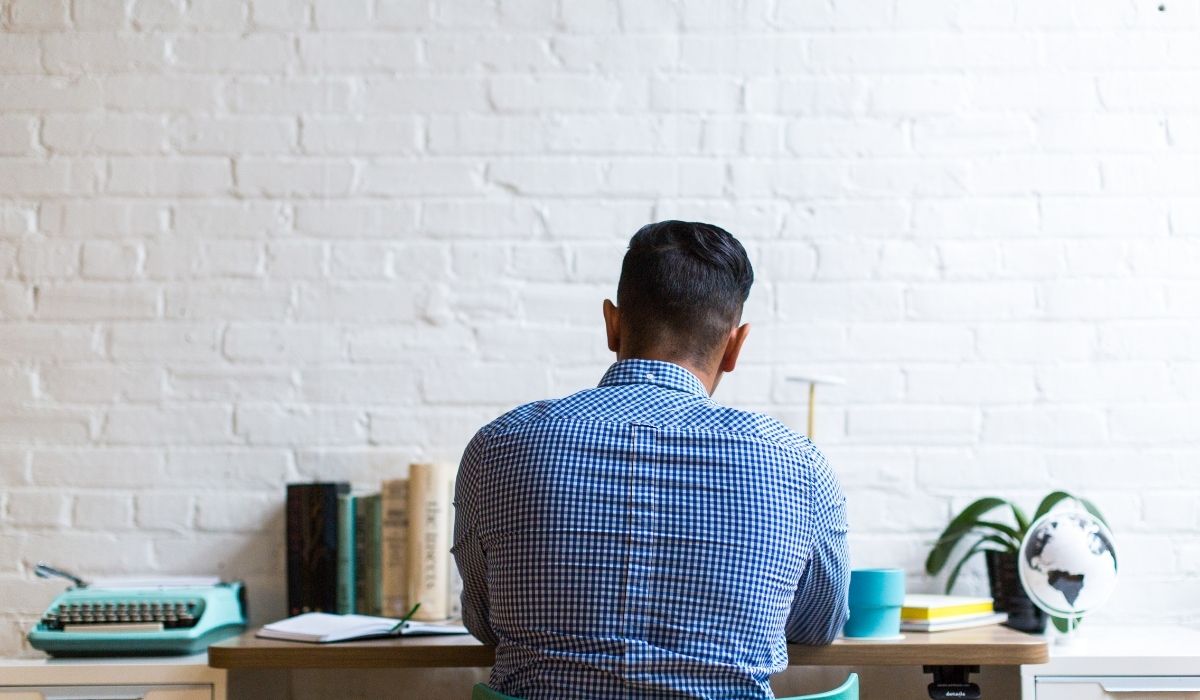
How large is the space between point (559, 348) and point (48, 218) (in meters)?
1.17

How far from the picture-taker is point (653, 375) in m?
1.60

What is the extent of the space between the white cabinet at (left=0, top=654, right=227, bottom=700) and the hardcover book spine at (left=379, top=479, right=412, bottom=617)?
0.39 meters

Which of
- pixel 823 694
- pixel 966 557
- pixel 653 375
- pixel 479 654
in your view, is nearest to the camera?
pixel 823 694

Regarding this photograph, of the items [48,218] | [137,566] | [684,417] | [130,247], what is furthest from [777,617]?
[48,218]

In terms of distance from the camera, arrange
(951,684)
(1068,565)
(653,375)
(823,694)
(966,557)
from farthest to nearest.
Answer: (966,557), (1068,565), (951,684), (653,375), (823,694)

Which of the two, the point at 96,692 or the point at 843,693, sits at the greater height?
the point at 843,693

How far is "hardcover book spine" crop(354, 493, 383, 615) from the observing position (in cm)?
227

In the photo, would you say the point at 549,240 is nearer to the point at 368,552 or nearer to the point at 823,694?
the point at 368,552

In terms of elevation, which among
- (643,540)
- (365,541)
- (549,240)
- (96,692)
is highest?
(549,240)

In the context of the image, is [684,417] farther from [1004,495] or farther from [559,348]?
[1004,495]

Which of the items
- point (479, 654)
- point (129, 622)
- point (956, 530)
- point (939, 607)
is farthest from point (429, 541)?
point (956, 530)

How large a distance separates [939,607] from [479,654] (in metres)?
0.82

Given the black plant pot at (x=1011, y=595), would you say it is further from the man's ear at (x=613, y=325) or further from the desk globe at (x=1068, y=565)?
the man's ear at (x=613, y=325)

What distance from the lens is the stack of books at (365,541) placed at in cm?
223
